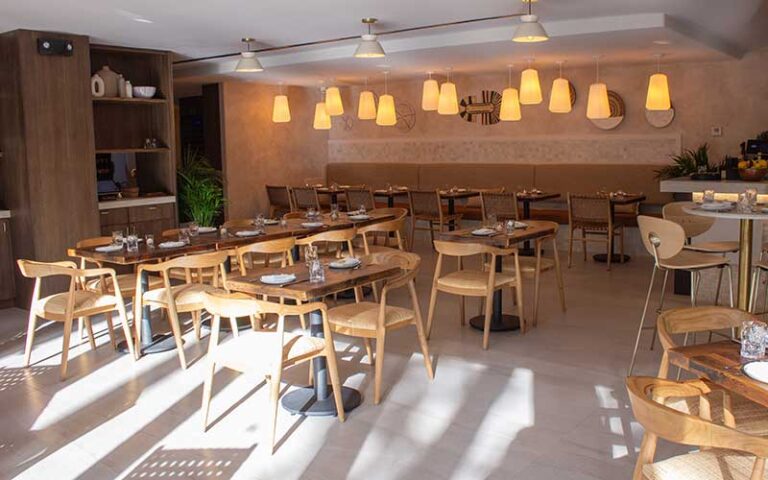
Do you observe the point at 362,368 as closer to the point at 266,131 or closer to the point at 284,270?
the point at 284,270

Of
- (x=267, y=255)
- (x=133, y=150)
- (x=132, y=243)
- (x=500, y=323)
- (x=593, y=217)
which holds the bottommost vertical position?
(x=500, y=323)

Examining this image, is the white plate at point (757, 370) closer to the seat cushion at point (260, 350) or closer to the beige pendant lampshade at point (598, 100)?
the seat cushion at point (260, 350)

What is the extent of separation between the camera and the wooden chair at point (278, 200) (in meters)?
11.5

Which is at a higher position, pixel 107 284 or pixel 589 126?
pixel 589 126

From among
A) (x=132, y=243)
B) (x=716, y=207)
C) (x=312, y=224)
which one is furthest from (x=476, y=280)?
(x=132, y=243)

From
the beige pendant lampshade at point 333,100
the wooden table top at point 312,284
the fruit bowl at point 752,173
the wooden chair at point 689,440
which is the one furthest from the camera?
the beige pendant lampshade at point 333,100

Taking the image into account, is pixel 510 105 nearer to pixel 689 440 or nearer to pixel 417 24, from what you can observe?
pixel 417 24

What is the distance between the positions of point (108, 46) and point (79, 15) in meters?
1.67

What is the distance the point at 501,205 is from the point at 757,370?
6726 millimetres

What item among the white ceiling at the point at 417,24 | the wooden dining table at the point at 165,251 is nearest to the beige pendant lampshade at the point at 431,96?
the white ceiling at the point at 417,24

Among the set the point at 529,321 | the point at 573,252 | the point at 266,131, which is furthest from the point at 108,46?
the point at 573,252

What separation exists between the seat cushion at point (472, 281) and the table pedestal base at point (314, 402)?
4.39 feet

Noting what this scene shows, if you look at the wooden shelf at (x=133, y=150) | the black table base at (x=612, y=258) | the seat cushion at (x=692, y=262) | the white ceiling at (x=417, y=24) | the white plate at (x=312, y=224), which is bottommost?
the black table base at (x=612, y=258)

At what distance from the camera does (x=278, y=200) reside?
11695 millimetres
